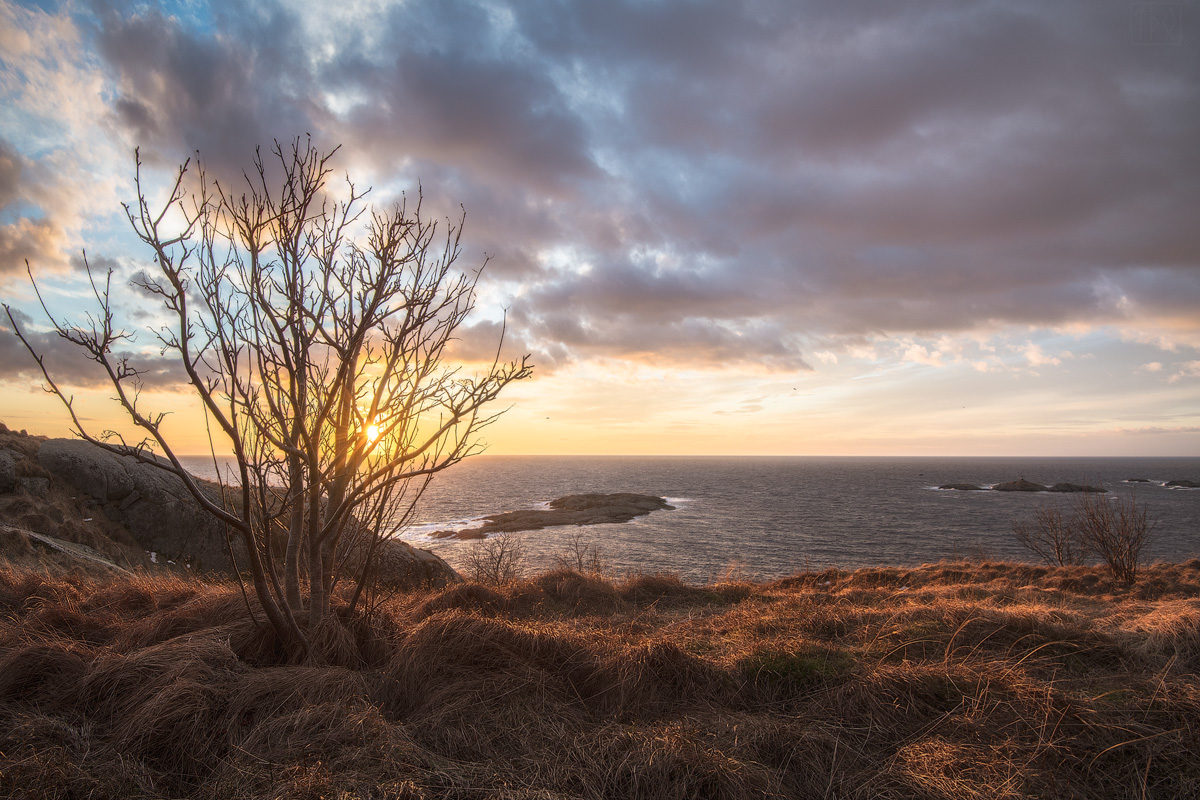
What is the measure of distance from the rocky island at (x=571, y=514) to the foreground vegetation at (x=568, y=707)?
37.0 meters

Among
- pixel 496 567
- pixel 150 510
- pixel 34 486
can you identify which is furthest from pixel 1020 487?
pixel 34 486

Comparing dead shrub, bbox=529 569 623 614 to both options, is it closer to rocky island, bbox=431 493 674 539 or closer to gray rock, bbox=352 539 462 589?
gray rock, bbox=352 539 462 589

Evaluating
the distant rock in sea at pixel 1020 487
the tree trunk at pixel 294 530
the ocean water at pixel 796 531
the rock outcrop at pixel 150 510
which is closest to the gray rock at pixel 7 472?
the rock outcrop at pixel 150 510

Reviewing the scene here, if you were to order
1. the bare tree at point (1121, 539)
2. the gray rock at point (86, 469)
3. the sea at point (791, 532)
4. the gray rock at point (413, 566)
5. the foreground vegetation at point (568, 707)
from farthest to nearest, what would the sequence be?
1. the sea at point (791, 532)
2. the bare tree at point (1121, 539)
3. the gray rock at point (86, 469)
4. the gray rock at point (413, 566)
5. the foreground vegetation at point (568, 707)

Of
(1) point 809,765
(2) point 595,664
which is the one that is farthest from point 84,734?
(1) point 809,765

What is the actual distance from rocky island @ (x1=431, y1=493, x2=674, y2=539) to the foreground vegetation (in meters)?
37.0

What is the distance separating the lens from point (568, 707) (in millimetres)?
3996

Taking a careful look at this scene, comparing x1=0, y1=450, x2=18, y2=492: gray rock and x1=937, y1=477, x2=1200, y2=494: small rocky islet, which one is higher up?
x1=0, y1=450, x2=18, y2=492: gray rock

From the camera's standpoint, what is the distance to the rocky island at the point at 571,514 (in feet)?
144

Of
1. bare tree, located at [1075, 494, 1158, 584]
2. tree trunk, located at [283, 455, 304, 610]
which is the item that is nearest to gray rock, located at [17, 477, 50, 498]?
tree trunk, located at [283, 455, 304, 610]

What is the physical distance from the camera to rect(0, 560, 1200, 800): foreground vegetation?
298cm

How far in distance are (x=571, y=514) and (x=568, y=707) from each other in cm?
4890

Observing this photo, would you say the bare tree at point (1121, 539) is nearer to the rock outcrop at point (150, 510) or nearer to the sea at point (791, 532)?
the sea at point (791, 532)

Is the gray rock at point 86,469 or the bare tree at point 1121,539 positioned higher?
the gray rock at point 86,469
